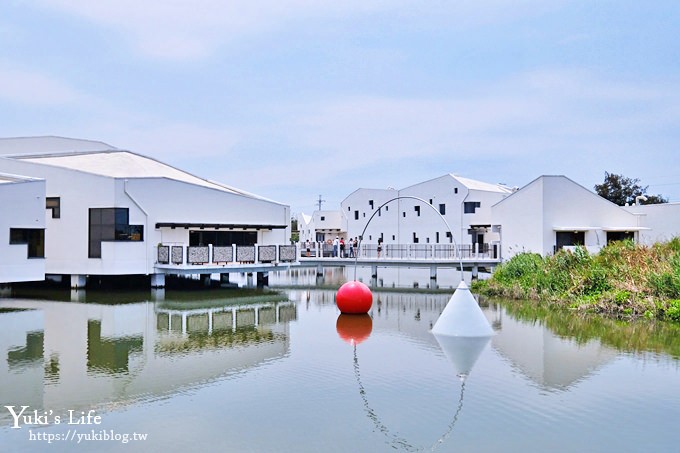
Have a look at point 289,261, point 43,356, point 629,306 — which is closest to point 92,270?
point 289,261

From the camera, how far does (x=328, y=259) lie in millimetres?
36156

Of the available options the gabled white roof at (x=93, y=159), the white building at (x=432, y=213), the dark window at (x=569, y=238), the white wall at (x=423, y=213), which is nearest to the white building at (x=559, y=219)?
the dark window at (x=569, y=238)

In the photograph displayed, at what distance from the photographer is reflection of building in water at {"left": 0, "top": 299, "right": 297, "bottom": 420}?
9930 millimetres

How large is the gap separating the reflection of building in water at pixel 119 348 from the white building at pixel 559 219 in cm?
1695

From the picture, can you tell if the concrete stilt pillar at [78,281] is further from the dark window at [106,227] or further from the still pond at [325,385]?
the still pond at [325,385]

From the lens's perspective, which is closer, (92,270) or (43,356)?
(43,356)

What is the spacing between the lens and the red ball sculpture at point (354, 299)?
63.2 feet

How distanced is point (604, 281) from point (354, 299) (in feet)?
30.6

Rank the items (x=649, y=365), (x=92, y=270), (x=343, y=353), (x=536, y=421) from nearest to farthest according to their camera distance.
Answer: (x=536, y=421) → (x=649, y=365) → (x=343, y=353) → (x=92, y=270)

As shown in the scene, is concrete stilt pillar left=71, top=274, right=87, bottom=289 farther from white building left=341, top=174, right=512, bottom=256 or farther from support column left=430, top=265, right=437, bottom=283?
white building left=341, top=174, right=512, bottom=256

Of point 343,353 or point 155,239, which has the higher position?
point 155,239

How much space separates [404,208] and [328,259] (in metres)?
12.0

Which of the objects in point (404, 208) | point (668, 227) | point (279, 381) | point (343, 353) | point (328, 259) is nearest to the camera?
point (279, 381)

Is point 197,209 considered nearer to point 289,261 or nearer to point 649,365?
point 289,261
